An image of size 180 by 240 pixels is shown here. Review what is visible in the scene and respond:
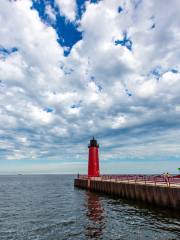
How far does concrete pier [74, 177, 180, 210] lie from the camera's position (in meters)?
20.8

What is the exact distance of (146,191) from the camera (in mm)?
25625

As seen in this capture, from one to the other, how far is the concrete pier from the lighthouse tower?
264 inches

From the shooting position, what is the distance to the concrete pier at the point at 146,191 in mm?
20816

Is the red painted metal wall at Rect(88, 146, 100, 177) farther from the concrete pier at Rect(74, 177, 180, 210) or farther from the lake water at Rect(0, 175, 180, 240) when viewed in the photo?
the lake water at Rect(0, 175, 180, 240)

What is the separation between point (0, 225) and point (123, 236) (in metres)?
9.94

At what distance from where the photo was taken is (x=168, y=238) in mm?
14102

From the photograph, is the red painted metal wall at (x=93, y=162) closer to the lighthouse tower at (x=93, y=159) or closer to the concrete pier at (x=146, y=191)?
the lighthouse tower at (x=93, y=159)

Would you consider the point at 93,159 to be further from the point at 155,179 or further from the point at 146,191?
the point at 146,191

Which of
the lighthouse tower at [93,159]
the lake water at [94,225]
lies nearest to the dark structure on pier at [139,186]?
the lighthouse tower at [93,159]

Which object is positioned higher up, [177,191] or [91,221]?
[177,191]

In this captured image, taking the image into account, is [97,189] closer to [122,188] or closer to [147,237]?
[122,188]

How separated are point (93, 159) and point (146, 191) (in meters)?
23.5

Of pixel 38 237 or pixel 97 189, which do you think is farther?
pixel 97 189

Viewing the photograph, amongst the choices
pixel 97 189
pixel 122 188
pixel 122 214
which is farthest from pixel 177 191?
pixel 97 189
